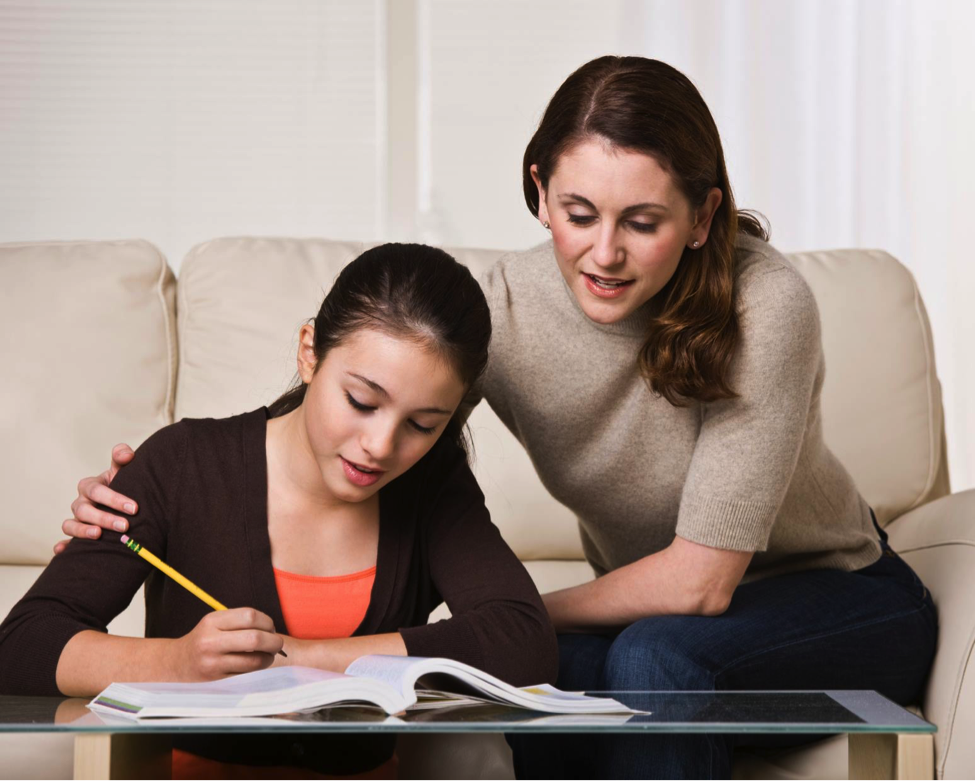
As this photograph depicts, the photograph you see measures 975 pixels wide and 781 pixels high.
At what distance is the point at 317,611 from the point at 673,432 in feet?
1.69

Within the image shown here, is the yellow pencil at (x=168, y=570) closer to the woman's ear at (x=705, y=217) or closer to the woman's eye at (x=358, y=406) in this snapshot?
A: the woman's eye at (x=358, y=406)

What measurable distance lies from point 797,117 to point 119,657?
2.58m

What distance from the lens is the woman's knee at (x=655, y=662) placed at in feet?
4.03

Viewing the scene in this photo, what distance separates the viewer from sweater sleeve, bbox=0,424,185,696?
1099 millimetres

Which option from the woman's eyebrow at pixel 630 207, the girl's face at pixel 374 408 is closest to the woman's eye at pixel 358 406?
the girl's face at pixel 374 408

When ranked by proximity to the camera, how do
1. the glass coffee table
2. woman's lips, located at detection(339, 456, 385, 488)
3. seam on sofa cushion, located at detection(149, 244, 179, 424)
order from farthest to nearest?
seam on sofa cushion, located at detection(149, 244, 179, 424), woman's lips, located at detection(339, 456, 385, 488), the glass coffee table

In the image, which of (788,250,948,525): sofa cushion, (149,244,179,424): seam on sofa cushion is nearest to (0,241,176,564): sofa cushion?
(149,244,179,424): seam on sofa cushion

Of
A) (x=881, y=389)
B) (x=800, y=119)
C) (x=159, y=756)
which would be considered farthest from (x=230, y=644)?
(x=800, y=119)

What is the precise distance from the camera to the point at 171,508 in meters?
1.25

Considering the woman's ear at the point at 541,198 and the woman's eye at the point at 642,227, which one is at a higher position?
the woman's ear at the point at 541,198

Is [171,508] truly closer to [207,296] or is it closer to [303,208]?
[207,296]

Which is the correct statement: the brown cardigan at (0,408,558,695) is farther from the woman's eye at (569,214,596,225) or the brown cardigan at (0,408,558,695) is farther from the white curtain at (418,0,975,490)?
the white curtain at (418,0,975,490)

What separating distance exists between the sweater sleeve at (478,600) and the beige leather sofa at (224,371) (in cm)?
61

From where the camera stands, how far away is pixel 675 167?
4.14 feet
